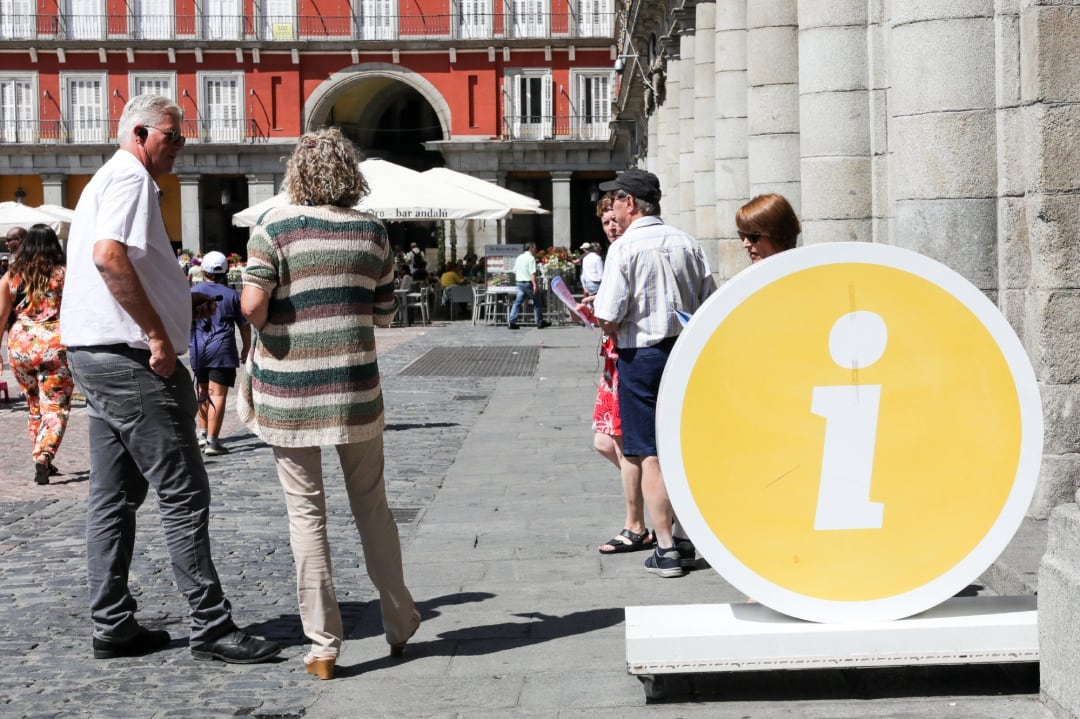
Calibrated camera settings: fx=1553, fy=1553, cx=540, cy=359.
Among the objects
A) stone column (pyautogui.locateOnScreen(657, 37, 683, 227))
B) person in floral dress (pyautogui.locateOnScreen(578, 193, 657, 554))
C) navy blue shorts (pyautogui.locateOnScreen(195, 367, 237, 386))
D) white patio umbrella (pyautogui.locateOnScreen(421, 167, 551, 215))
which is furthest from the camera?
white patio umbrella (pyautogui.locateOnScreen(421, 167, 551, 215))

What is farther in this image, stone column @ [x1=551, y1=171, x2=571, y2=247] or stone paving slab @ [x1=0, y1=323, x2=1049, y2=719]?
stone column @ [x1=551, y1=171, x2=571, y2=247]

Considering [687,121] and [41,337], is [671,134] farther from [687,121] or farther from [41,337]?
[41,337]

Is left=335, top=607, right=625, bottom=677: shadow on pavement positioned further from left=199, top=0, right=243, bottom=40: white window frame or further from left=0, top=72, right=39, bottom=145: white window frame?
left=0, top=72, right=39, bottom=145: white window frame

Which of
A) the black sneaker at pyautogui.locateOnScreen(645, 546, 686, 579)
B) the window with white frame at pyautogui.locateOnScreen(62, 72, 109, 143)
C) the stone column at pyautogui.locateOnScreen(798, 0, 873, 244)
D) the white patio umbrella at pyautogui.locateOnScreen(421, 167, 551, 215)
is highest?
the window with white frame at pyautogui.locateOnScreen(62, 72, 109, 143)

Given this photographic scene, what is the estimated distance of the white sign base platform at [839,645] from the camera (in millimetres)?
4426

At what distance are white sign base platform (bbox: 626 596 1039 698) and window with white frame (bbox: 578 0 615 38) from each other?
47.5 metres

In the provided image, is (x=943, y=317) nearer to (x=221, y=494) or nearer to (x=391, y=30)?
(x=221, y=494)

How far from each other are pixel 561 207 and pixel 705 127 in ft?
102

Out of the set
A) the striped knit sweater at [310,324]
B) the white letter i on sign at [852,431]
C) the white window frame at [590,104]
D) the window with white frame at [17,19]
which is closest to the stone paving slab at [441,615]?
the white letter i on sign at [852,431]

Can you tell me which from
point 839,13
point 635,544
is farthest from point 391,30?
point 635,544

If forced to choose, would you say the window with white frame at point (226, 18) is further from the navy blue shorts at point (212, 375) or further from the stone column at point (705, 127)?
the navy blue shorts at point (212, 375)

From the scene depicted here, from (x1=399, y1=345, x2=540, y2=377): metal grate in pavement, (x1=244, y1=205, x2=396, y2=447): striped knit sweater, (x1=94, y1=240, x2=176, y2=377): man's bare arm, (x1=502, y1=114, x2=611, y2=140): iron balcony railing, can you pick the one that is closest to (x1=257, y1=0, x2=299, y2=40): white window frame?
(x1=502, y1=114, x2=611, y2=140): iron balcony railing

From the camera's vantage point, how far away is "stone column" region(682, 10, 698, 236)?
19.4 metres

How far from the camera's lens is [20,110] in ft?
168
